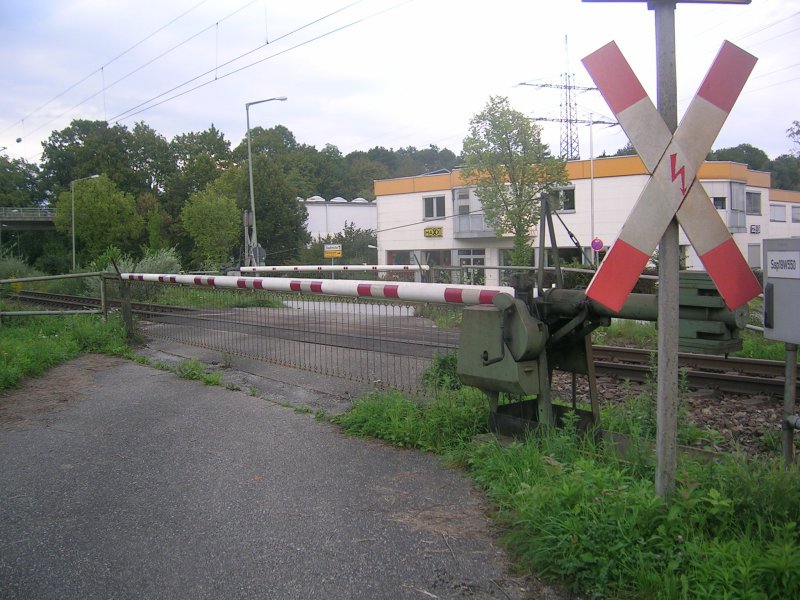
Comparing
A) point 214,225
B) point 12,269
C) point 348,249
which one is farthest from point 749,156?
point 12,269

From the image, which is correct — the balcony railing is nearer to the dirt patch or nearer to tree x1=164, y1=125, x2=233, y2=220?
tree x1=164, y1=125, x2=233, y2=220

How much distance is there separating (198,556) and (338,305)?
11.3 ft

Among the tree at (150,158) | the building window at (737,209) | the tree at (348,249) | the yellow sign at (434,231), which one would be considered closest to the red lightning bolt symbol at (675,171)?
the building window at (737,209)

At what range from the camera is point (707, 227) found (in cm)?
325

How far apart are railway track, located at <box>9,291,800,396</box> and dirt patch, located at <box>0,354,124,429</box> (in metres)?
1.48

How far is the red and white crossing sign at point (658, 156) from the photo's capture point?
10.5 feet

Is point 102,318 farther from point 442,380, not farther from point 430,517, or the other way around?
point 430,517

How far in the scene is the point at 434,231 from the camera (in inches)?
2032

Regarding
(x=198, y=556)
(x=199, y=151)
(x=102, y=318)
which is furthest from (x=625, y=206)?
(x=199, y=151)

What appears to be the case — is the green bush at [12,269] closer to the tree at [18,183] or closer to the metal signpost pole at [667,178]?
the metal signpost pole at [667,178]

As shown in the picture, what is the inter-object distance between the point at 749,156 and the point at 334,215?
52.3 m

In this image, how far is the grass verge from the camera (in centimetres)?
275

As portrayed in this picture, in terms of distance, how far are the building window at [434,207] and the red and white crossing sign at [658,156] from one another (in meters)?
48.4

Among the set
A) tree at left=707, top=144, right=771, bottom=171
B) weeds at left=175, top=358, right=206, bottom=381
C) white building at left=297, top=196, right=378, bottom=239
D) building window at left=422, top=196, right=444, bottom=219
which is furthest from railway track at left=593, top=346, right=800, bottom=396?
tree at left=707, top=144, right=771, bottom=171
